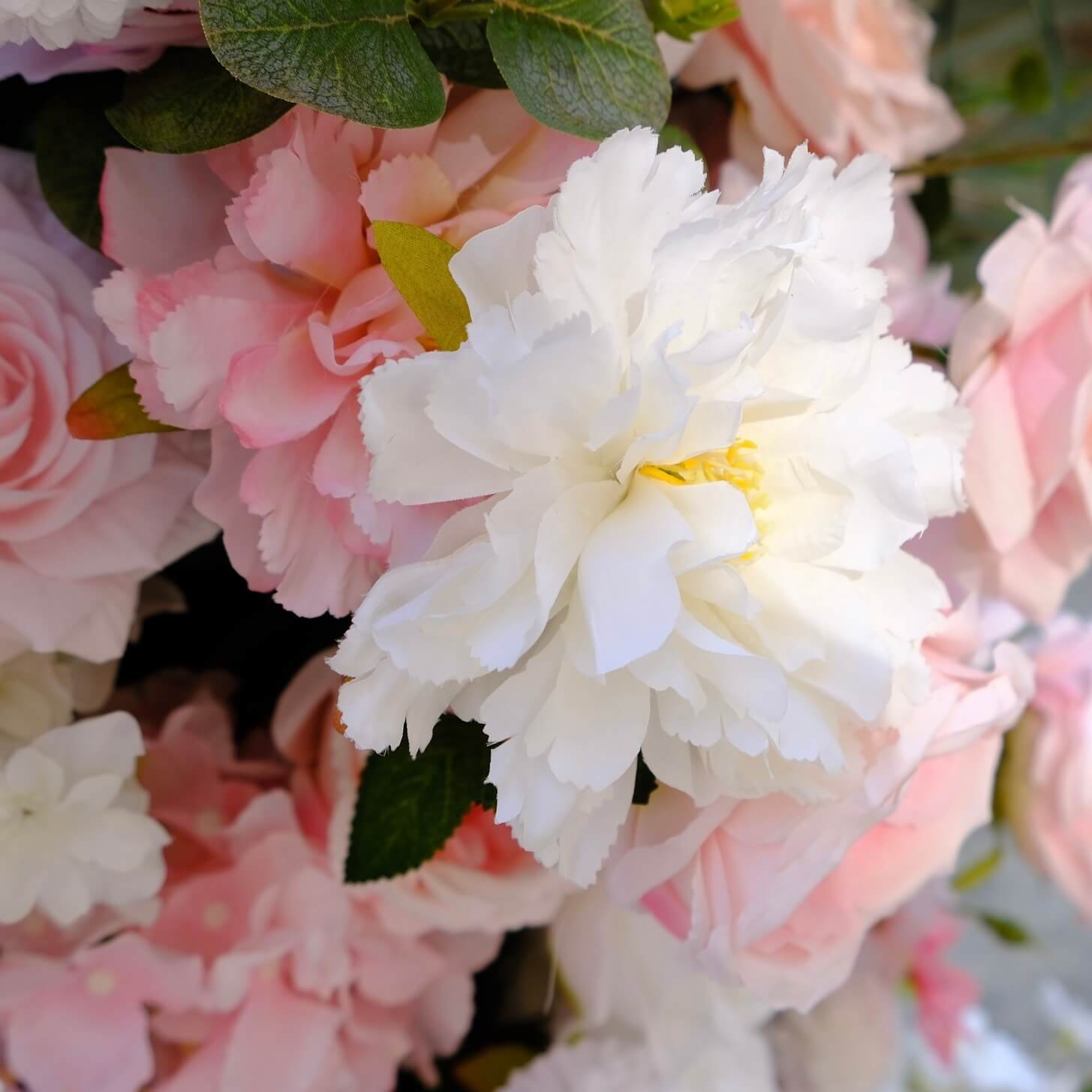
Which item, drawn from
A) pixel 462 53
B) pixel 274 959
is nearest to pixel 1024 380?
pixel 462 53

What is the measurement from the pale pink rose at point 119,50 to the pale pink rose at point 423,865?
7.1 inches

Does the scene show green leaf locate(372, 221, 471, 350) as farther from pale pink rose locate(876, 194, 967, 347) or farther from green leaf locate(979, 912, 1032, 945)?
green leaf locate(979, 912, 1032, 945)

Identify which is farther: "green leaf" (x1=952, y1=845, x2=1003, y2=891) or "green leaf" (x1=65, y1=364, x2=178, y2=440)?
"green leaf" (x1=952, y1=845, x2=1003, y2=891)

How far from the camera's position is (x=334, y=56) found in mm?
236

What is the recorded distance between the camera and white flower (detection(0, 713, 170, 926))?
0.96 ft

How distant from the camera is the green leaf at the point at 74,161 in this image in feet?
0.97

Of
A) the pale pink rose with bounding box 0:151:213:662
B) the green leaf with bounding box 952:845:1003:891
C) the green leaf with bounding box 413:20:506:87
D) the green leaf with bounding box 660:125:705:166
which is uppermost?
the green leaf with bounding box 413:20:506:87

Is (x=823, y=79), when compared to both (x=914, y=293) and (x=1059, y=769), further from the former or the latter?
(x=1059, y=769)

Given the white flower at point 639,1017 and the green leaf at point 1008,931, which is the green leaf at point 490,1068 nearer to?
the white flower at point 639,1017

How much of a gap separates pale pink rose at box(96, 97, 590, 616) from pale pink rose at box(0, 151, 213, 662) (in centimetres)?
3

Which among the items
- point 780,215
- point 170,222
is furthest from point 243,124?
point 780,215

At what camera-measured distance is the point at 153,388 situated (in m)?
0.26

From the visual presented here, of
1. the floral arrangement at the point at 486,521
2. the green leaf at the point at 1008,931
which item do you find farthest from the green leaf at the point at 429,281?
the green leaf at the point at 1008,931

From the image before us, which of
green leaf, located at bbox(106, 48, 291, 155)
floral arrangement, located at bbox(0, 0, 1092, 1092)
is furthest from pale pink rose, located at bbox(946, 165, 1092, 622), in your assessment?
green leaf, located at bbox(106, 48, 291, 155)
